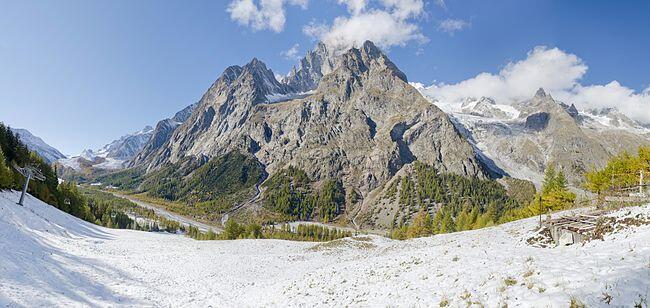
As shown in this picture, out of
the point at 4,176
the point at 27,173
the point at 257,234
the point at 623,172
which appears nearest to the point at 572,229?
the point at 623,172

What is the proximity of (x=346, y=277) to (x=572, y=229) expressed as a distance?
18.1 metres

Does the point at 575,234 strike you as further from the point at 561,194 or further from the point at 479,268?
the point at 561,194

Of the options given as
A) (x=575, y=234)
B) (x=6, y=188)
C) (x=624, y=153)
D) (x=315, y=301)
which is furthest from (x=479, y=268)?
(x=624, y=153)

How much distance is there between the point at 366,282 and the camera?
74.1 feet

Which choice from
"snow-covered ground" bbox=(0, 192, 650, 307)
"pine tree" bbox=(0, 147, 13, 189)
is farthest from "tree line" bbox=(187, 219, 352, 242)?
"snow-covered ground" bbox=(0, 192, 650, 307)

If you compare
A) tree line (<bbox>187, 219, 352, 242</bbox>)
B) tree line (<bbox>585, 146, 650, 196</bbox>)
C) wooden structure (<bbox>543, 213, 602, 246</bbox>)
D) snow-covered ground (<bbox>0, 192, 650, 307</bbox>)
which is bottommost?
tree line (<bbox>187, 219, 352, 242</bbox>)

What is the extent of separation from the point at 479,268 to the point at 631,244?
25.5 ft

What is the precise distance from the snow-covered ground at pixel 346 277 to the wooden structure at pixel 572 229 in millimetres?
2480

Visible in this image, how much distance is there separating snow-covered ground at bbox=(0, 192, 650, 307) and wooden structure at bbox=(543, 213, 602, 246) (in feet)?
8.14

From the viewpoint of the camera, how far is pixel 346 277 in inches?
995

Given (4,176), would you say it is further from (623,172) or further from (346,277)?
(623,172)

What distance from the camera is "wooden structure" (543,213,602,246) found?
2552 centimetres

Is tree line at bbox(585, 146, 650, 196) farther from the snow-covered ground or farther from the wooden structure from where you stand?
the snow-covered ground

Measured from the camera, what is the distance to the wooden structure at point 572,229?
83.7 feet
